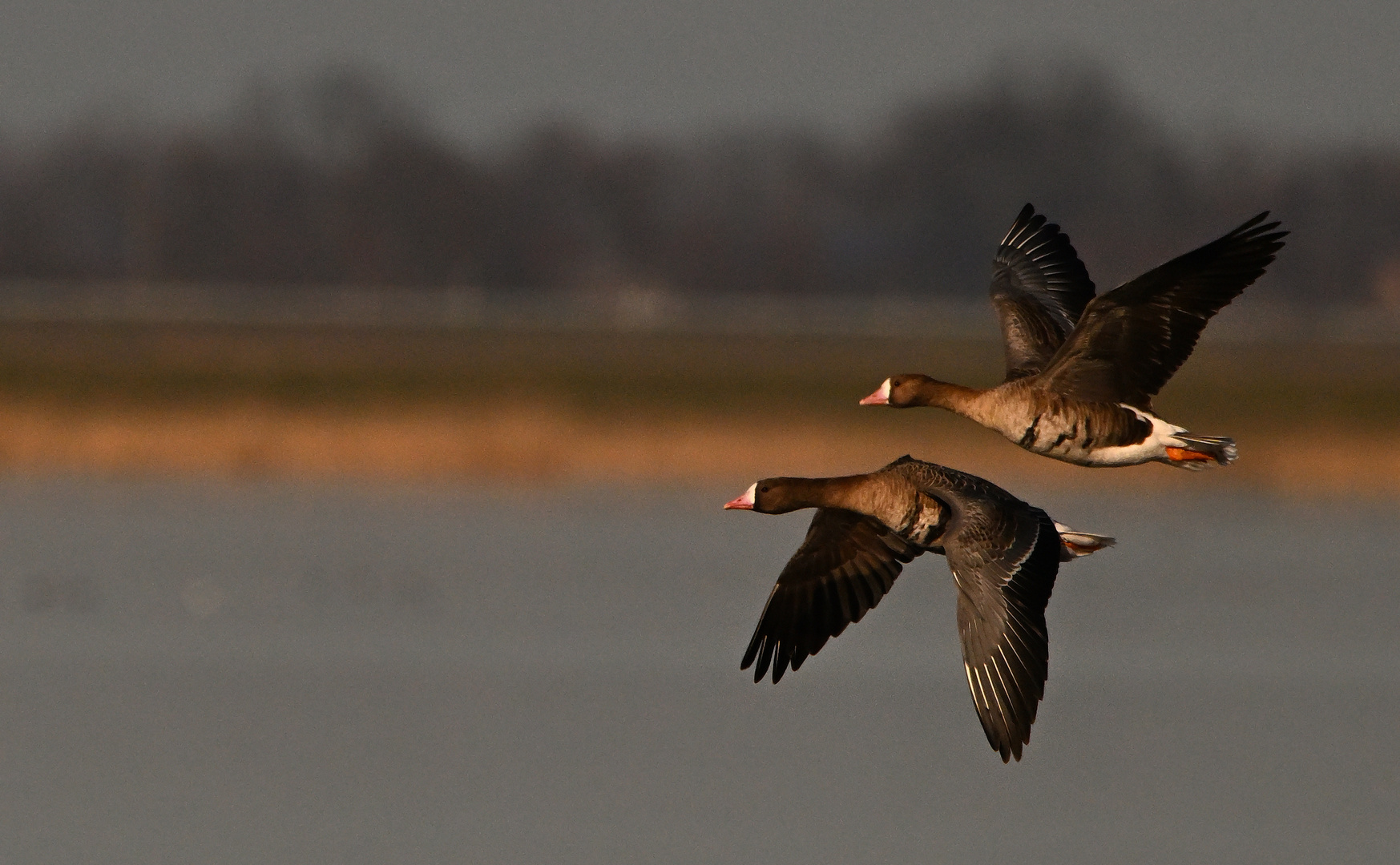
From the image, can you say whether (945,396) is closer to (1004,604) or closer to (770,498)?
(770,498)

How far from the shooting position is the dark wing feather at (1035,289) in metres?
12.4

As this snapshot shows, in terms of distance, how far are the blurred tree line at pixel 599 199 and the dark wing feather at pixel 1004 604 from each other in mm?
46807

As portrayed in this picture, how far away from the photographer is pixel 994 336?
5431 centimetres

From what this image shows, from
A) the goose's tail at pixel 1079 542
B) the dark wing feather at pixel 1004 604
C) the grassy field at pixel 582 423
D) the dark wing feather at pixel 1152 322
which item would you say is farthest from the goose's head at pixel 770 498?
the grassy field at pixel 582 423

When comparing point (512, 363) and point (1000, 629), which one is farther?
point (512, 363)

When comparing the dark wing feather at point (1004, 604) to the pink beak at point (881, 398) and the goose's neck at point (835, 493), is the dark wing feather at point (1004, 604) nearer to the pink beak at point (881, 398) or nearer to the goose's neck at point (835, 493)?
the goose's neck at point (835, 493)

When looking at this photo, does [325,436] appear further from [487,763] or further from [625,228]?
[625,228]

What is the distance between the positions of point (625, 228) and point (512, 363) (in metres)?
32.4

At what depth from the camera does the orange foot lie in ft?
37.0

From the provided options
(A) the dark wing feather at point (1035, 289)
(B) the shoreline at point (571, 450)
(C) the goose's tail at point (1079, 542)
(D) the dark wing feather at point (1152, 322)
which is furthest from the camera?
(B) the shoreline at point (571, 450)

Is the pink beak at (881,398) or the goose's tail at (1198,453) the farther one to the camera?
the pink beak at (881,398)

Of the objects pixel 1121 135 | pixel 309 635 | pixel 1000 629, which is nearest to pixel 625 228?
pixel 1121 135

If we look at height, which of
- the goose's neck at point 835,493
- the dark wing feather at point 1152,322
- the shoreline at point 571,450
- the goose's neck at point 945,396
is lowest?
the goose's neck at point 835,493

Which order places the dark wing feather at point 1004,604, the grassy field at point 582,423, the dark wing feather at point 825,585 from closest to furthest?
1. the dark wing feather at point 1004,604
2. the dark wing feather at point 825,585
3. the grassy field at point 582,423
